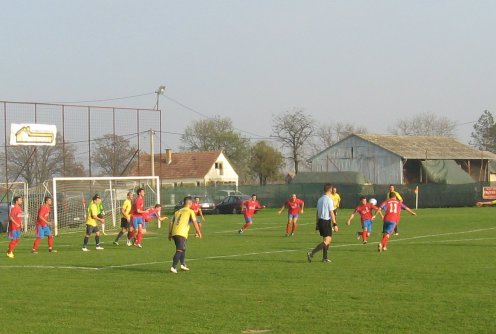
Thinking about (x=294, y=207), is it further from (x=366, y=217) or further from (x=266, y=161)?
(x=266, y=161)

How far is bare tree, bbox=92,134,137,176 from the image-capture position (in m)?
48.3

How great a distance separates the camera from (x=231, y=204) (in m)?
58.5

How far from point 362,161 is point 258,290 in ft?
225

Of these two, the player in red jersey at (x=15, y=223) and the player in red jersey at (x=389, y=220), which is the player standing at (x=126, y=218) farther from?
the player in red jersey at (x=389, y=220)

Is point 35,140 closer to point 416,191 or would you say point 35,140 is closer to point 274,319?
point 416,191

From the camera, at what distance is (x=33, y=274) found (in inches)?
715

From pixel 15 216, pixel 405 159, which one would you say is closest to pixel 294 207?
pixel 15 216

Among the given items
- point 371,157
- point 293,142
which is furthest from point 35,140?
point 293,142

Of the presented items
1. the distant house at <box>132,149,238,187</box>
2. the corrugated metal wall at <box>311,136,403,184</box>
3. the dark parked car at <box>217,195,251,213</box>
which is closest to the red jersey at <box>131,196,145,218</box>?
the dark parked car at <box>217,195,251,213</box>

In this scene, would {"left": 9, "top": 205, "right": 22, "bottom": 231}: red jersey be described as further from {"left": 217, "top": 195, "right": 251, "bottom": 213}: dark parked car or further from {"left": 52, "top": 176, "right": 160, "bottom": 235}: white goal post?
{"left": 217, "top": 195, "right": 251, "bottom": 213}: dark parked car

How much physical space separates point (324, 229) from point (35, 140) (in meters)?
26.9

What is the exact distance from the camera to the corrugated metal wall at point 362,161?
7769cm

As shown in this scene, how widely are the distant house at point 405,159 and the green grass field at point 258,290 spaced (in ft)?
168

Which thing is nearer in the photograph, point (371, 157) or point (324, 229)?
point (324, 229)
